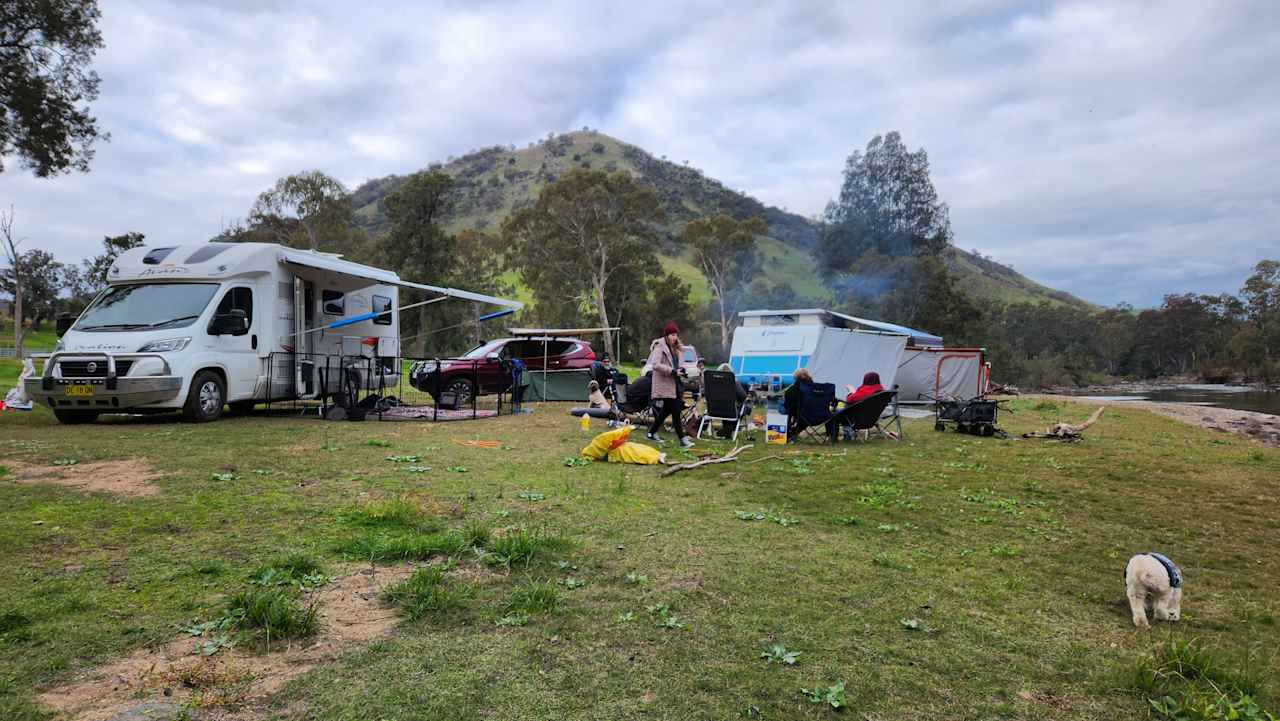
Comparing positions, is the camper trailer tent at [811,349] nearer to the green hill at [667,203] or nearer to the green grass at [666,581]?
the green grass at [666,581]

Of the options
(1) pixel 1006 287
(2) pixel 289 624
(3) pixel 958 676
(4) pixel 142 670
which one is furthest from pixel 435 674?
(1) pixel 1006 287

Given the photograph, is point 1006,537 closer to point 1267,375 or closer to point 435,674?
point 435,674

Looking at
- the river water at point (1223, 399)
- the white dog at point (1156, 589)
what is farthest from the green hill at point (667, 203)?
the white dog at point (1156, 589)

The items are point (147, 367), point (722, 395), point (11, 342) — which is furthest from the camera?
point (11, 342)

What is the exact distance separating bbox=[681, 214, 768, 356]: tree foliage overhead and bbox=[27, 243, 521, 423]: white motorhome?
35606 millimetres

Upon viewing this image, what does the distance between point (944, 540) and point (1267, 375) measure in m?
65.0

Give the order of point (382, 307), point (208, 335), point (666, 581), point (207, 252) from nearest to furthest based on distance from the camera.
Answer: point (666, 581), point (208, 335), point (207, 252), point (382, 307)

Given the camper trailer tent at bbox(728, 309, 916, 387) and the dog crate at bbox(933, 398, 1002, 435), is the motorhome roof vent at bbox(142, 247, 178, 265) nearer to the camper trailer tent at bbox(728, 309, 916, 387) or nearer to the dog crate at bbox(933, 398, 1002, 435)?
the camper trailer tent at bbox(728, 309, 916, 387)

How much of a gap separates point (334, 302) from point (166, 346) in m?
3.01

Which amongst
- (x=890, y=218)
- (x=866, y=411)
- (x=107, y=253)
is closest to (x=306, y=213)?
(x=107, y=253)

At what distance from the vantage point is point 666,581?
334 cm

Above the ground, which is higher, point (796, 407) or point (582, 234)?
point (582, 234)

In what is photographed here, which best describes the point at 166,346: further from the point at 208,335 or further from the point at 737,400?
the point at 737,400

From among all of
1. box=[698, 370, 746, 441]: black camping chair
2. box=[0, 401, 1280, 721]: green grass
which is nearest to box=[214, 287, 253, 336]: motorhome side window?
box=[0, 401, 1280, 721]: green grass
